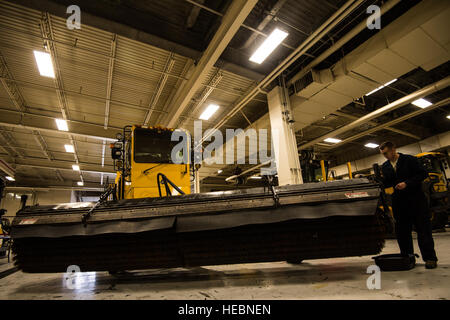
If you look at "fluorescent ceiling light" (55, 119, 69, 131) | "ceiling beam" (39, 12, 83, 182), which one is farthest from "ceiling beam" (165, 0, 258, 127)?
"fluorescent ceiling light" (55, 119, 69, 131)

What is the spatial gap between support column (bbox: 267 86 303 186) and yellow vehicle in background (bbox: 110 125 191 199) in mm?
3122

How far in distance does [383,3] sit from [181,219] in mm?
5657

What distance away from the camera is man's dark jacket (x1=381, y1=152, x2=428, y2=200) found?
2463 millimetres

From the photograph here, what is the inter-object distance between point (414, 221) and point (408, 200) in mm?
228

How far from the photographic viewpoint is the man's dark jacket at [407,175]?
2.46 m

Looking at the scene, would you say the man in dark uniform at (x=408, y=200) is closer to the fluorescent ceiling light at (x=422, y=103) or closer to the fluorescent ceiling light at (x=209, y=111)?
the fluorescent ceiling light at (x=209, y=111)

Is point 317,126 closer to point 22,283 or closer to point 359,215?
point 359,215

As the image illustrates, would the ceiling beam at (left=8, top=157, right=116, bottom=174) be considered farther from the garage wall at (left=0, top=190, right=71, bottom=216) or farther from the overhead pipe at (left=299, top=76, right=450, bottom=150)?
the overhead pipe at (left=299, top=76, right=450, bottom=150)

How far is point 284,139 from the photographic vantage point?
20.8ft

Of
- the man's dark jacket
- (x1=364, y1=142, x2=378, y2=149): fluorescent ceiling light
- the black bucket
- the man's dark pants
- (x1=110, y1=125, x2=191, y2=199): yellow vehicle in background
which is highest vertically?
(x1=364, y1=142, x2=378, y2=149): fluorescent ceiling light

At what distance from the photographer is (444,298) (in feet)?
4.47

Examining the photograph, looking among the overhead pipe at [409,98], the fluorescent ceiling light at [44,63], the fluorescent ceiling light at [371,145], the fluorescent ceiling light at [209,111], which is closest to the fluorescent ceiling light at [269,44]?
the fluorescent ceiling light at [209,111]

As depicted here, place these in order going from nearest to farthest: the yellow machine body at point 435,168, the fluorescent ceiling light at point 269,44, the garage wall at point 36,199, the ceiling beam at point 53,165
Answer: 1. the fluorescent ceiling light at point 269,44
2. the yellow machine body at point 435,168
3. the ceiling beam at point 53,165
4. the garage wall at point 36,199

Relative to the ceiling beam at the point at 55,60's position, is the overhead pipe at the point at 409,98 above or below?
below
